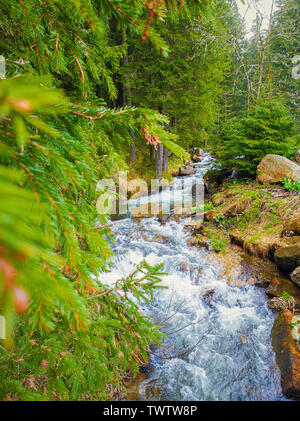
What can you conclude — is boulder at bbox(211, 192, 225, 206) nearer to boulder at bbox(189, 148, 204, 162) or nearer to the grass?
the grass

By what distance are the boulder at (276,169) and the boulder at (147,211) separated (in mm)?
4402

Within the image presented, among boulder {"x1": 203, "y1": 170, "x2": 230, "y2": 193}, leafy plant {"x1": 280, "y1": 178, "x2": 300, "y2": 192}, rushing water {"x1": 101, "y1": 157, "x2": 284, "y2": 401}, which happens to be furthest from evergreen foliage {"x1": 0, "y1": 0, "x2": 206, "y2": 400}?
boulder {"x1": 203, "y1": 170, "x2": 230, "y2": 193}

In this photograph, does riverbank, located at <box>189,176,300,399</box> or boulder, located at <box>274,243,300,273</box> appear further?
boulder, located at <box>274,243,300,273</box>

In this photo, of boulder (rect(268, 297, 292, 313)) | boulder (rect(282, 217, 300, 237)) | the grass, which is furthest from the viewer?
the grass

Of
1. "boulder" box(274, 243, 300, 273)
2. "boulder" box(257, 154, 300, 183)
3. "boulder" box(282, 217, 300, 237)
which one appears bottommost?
"boulder" box(274, 243, 300, 273)

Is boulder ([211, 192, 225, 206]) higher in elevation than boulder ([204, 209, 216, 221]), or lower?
higher

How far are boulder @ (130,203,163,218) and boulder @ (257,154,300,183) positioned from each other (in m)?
4.40

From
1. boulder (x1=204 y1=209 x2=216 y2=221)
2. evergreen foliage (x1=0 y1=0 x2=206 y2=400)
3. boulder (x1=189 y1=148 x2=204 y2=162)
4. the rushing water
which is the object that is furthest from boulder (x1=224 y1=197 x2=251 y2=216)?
boulder (x1=189 y1=148 x2=204 y2=162)

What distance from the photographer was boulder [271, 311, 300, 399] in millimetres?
3090

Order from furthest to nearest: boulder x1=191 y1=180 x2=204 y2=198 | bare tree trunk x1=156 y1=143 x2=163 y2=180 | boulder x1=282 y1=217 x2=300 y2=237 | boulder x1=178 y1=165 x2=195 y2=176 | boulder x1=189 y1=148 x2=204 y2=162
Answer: boulder x1=189 y1=148 x2=204 y2=162 → boulder x1=178 y1=165 x2=195 y2=176 → bare tree trunk x1=156 y1=143 x2=163 y2=180 → boulder x1=191 y1=180 x2=204 y2=198 → boulder x1=282 y1=217 x2=300 y2=237

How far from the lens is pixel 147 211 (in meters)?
9.82

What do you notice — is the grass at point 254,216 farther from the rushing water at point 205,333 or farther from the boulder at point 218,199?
the rushing water at point 205,333

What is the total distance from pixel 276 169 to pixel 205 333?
245 inches
